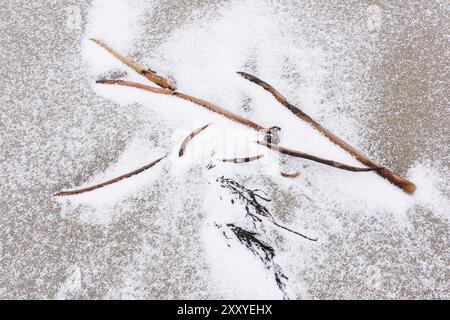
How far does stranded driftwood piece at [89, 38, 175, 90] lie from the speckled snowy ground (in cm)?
2

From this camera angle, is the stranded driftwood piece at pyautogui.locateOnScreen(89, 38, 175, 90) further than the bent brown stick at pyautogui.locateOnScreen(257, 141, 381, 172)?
Yes

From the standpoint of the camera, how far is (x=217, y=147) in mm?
1054

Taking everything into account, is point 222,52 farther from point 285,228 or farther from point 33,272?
point 33,272

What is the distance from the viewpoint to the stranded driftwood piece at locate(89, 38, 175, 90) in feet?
3.65

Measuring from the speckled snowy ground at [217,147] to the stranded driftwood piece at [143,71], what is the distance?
0.02m

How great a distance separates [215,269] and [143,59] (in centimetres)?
58

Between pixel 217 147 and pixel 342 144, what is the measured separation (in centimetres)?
30

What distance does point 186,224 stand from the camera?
102 centimetres

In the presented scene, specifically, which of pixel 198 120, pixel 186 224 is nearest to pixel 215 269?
pixel 186 224

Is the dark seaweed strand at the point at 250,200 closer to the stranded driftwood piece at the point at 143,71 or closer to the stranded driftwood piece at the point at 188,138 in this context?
the stranded driftwood piece at the point at 188,138

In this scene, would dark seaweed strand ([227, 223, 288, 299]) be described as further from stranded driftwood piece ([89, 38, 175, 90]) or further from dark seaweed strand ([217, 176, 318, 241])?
stranded driftwood piece ([89, 38, 175, 90])

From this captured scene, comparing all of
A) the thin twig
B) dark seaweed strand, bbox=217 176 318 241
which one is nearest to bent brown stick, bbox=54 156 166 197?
dark seaweed strand, bbox=217 176 318 241

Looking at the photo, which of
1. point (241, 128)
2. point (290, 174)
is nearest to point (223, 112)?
point (241, 128)

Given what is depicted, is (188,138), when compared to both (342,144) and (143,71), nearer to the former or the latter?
(143,71)
